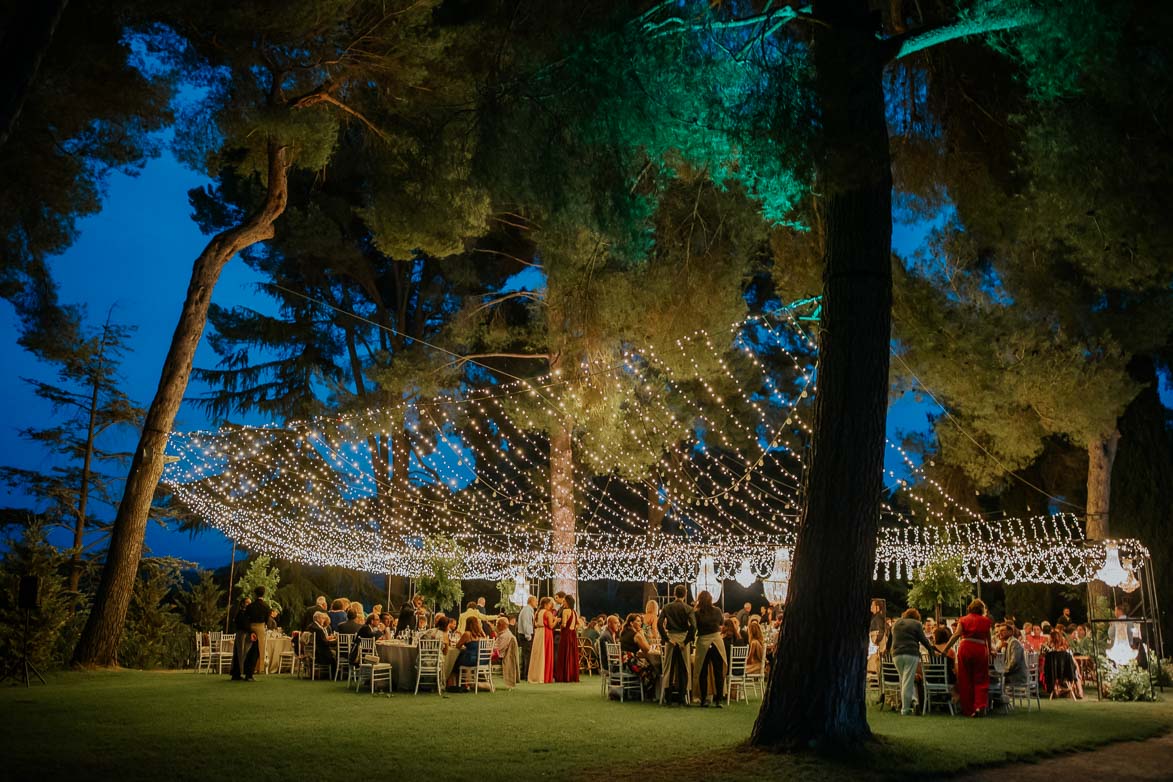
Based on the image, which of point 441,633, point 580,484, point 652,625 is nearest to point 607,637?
point 652,625

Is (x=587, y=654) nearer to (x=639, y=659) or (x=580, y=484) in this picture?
(x=639, y=659)

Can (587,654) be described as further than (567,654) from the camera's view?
Yes

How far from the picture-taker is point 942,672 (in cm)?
891

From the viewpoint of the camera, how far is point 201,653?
1382cm

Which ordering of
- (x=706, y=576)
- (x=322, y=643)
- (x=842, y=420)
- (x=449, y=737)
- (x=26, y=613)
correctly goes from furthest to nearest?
1. (x=706, y=576)
2. (x=322, y=643)
3. (x=26, y=613)
4. (x=449, y=737)
5. (x=842, y=420)

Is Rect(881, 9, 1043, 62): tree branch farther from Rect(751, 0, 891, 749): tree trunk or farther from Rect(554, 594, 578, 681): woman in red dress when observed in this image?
Rect(554, 594, 578, 681): woman in red dress

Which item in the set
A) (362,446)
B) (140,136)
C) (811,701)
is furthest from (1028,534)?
(140,136)

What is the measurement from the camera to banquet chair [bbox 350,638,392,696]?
9.98 meters

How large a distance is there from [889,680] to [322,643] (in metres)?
6.84

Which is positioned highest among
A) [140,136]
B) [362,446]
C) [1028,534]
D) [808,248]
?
[140,136]

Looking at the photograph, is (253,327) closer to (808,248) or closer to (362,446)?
(362,446)

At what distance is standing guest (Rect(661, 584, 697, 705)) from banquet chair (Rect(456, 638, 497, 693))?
219cm

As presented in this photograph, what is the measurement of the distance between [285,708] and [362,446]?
410 inches

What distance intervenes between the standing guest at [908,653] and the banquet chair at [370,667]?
206 inches
